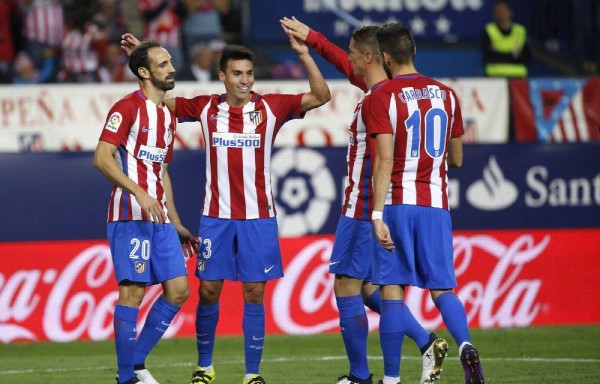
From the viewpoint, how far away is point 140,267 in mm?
7895

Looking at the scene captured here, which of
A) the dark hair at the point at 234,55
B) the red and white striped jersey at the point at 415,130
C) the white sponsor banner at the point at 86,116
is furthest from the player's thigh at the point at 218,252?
the white sponsor banner at the point at 86,116

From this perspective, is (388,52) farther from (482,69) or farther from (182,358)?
(482,69)

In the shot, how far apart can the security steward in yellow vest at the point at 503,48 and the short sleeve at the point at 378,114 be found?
7.55m

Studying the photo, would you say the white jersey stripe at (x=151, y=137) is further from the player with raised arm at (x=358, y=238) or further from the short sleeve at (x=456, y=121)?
the short sleeve at (x=456, y=121)

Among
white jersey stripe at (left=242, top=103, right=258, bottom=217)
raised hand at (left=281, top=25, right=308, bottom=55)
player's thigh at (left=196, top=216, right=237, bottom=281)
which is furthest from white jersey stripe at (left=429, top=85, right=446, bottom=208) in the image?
player's thigh at (left=196, top=216, right=237, bottom=281)

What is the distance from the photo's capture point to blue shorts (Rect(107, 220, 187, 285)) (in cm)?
788

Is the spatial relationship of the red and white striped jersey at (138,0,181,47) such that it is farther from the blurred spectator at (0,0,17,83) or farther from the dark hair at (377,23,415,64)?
the dark hair at (377,23,415,64)

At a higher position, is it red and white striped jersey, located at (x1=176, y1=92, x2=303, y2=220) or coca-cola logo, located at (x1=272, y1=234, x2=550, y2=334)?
red and white striped jersey, located at (x1=176, y1=92, x2=303, y2=220)

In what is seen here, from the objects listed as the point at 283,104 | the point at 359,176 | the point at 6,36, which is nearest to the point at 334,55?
the point at 283,104

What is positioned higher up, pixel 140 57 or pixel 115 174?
pixel 140 57

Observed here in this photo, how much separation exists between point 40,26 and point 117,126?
24.8 ft

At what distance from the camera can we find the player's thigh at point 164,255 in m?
7.99

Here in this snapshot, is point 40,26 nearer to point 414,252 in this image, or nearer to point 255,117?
point 255,117

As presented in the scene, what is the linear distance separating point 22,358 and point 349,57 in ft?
13.3
